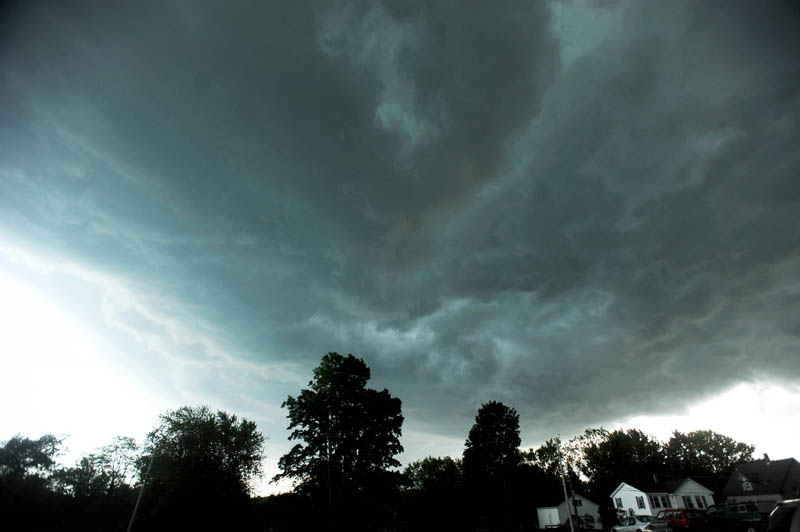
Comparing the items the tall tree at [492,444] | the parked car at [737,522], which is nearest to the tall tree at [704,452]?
the tall tree at [492,444]

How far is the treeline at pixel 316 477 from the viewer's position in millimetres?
33062

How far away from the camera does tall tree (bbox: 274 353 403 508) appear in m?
32.5

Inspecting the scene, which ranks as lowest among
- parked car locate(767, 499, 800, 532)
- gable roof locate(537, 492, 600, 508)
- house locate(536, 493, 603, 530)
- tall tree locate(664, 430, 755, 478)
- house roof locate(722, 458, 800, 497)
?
house locate(536, 493, 603, 530)

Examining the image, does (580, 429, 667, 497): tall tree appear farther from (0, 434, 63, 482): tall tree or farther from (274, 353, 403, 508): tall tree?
(0, 434, 63, 482): tall tree

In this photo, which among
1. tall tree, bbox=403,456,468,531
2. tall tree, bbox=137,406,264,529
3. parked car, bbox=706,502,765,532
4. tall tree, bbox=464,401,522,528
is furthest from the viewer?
tall tree, bbox=464,401,522,528

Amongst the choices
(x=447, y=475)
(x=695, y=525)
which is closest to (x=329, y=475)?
(x=695, y=525)

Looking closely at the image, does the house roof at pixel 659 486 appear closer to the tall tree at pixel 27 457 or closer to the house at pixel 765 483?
the house at pixel 765 483

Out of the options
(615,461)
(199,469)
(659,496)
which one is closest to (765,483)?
(659,496)

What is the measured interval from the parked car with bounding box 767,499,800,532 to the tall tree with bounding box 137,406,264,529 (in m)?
52.2

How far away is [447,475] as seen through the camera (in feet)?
233

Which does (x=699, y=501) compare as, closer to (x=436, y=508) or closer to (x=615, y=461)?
(x=615, y=461)

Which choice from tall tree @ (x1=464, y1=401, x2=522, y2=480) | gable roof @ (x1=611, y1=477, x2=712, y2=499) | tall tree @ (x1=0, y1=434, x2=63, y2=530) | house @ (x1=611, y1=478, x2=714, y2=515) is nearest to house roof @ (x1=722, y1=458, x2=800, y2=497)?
house @ (x1=611, y1=478, x2=714, y2=515)

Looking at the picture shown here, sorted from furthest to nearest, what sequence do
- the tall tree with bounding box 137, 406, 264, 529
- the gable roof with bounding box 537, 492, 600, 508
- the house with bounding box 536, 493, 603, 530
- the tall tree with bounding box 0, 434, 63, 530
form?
the gable roof with bounding box 537, 492, 600, 508 → the house with bounding box 536, 493, 603, 530 → the tall tree with bounding box 0, 434, 63, 530 → the tall tree with bounding box 137, 406, 264, 529

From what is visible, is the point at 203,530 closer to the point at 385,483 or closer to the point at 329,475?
the point at 329,475
